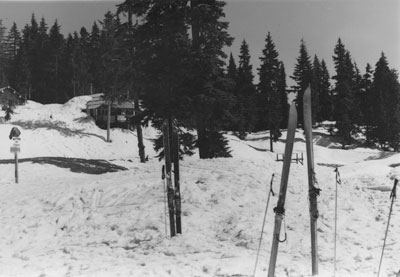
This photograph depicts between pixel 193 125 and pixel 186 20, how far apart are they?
4402mm

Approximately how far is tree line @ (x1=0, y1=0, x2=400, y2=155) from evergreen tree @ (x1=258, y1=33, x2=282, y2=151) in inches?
4.3

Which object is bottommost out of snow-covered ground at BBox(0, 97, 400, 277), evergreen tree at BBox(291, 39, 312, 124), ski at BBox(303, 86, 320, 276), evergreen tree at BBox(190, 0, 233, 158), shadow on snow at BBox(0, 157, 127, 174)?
snow-covered ground at BBox(0, 97, 400, 277)

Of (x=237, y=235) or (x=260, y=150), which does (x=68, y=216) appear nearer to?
(x=237, y=235)

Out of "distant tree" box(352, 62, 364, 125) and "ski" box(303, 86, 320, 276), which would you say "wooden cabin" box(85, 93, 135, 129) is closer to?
"distant tree" box(352, 62, 364, 125)

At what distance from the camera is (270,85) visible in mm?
44094

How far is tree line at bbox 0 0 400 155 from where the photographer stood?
15797mm

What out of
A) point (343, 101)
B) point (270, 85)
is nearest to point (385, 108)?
point (343, 101)

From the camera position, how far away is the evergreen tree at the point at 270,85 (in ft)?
142

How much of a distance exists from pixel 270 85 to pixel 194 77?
29144 mm

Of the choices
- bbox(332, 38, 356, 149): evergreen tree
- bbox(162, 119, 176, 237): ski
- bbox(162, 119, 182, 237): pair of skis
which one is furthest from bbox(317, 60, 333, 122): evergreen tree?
bbox(162, 119, 176, 237): ski

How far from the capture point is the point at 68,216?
36.5 feet

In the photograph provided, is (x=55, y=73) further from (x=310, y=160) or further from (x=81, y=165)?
(x=310, y=160)

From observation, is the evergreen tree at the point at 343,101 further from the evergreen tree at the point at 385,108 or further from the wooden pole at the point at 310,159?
the wooden pole at the point at 310,159

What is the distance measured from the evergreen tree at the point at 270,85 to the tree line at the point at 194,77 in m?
0.11
